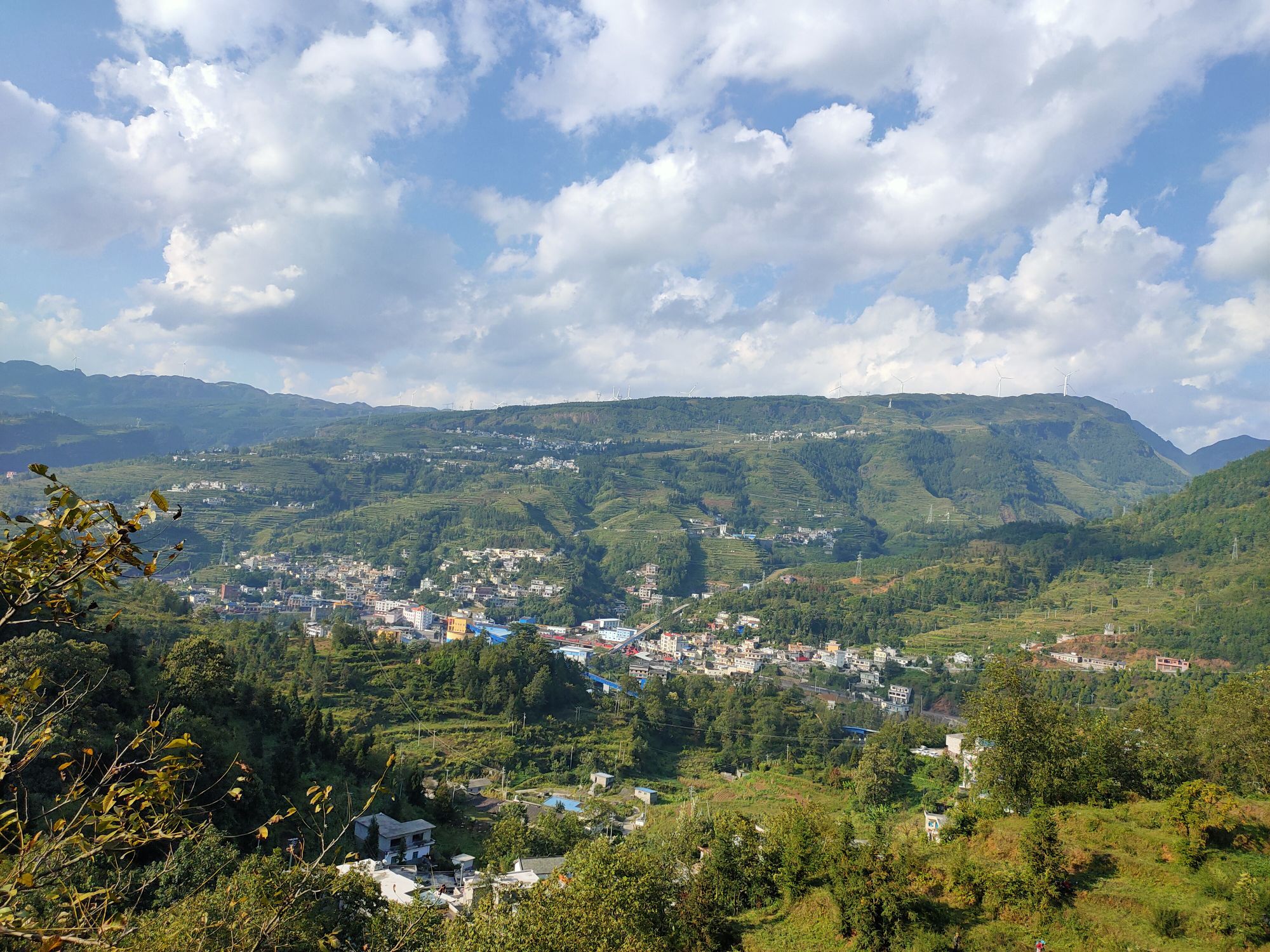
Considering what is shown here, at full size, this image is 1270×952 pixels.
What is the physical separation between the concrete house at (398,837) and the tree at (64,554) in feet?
85.4

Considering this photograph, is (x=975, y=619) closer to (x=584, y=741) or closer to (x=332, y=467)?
(x=584, y=741)

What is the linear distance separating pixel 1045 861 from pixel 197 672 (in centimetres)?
2658

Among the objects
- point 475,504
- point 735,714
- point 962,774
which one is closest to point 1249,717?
point 962,774

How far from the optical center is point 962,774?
31.9m

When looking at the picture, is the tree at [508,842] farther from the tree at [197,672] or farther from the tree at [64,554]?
the tree at [64,554]

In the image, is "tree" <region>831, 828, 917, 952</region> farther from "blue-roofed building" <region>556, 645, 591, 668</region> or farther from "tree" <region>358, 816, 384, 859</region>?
"blue-roofed building" <region>556, 645, 591, 668</region>

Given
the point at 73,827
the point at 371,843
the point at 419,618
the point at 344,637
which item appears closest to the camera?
the point at 73,827

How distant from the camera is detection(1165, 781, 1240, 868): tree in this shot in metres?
15.8

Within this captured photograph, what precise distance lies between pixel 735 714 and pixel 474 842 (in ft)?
80.4

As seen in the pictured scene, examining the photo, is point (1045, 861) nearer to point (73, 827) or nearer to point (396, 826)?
point (73, 827)

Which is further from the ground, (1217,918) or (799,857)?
(1217,918)

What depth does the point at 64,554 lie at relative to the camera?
10.6 ft

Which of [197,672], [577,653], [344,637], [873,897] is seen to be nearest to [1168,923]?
[873,897]

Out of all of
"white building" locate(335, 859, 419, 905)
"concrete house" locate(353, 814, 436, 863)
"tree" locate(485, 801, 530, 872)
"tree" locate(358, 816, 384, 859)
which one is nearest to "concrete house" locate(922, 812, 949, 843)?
"tree" locate(485, 801, 530, 872)
